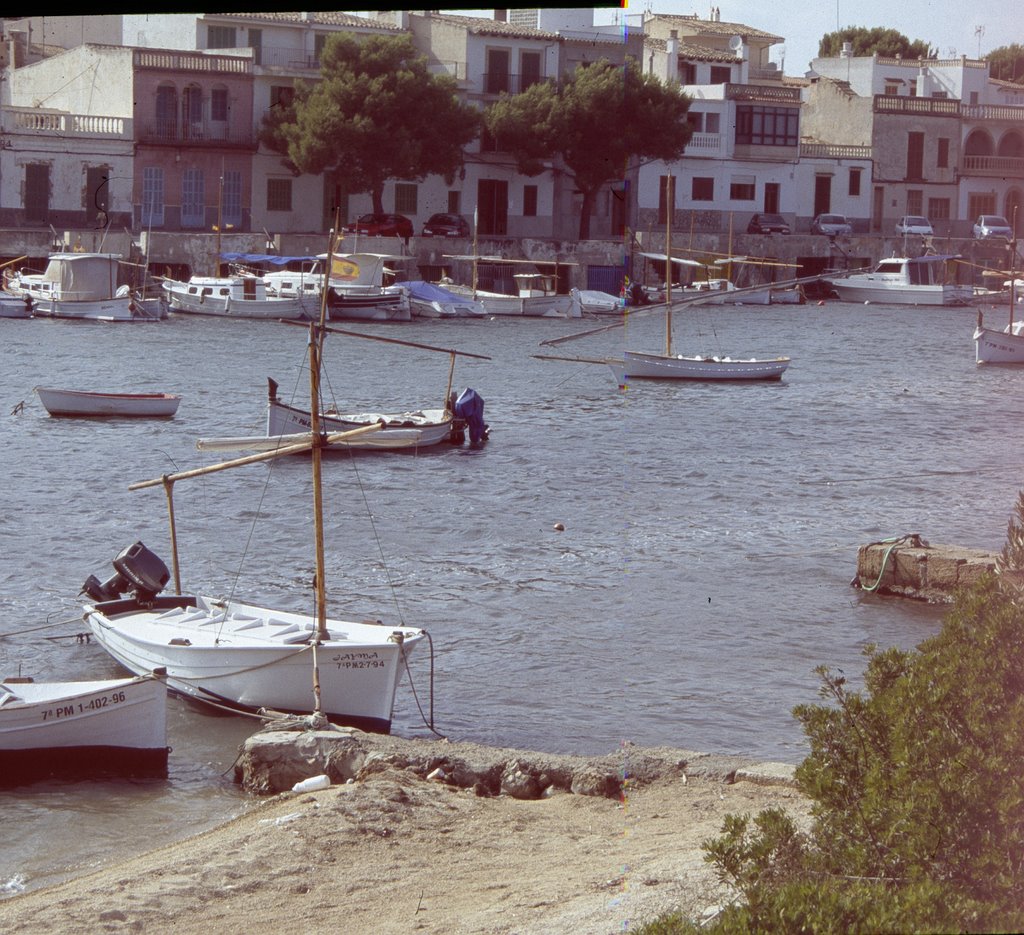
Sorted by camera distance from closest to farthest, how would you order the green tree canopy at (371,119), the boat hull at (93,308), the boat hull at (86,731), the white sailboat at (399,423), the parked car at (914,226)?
the boat hull at (86,731) < the white sailboat at (399,423) < the boat hull at (93,308) < the green tree canopy at (371,119) < the parked car at (914,226)

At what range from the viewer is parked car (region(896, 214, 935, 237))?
69.1 meters

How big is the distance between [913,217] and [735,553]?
174 feet

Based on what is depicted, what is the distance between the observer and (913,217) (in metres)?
70.0

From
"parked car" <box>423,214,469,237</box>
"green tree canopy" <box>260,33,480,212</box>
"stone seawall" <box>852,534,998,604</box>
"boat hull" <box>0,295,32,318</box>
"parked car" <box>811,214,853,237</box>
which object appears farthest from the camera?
"parked car" <box>811,214,853,237</box>

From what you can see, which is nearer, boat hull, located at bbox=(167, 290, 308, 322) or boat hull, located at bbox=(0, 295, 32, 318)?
boat hull, located at bbox=(0, 295, 32, 318)

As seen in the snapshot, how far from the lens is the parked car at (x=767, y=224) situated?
66750 mm

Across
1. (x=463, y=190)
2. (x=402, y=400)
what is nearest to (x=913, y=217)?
(x=463, y=190)

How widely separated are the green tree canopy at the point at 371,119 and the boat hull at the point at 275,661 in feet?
134

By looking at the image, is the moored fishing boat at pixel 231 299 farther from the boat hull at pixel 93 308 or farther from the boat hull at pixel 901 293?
the boat hull at pixel 901 293

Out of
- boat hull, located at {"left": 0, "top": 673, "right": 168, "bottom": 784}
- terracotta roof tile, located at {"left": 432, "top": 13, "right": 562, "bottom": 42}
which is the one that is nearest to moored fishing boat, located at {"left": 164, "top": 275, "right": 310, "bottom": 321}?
terracotta roof tile, located at {"left": 432, "top": 13, "right": 562, "bottom": 42}

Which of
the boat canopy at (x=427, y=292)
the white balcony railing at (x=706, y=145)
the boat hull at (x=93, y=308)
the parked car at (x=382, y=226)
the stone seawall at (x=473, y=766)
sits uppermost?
the white balcony railing at (x=706, y=145)

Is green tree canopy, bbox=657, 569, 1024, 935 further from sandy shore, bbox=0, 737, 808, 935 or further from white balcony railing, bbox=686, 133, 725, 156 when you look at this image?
white balcony railing, bbox=686, 133, 725, 156

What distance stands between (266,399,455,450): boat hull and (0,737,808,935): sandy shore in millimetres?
17478

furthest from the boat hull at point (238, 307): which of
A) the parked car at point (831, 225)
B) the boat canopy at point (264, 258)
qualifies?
the parked car at point (831, 225)
